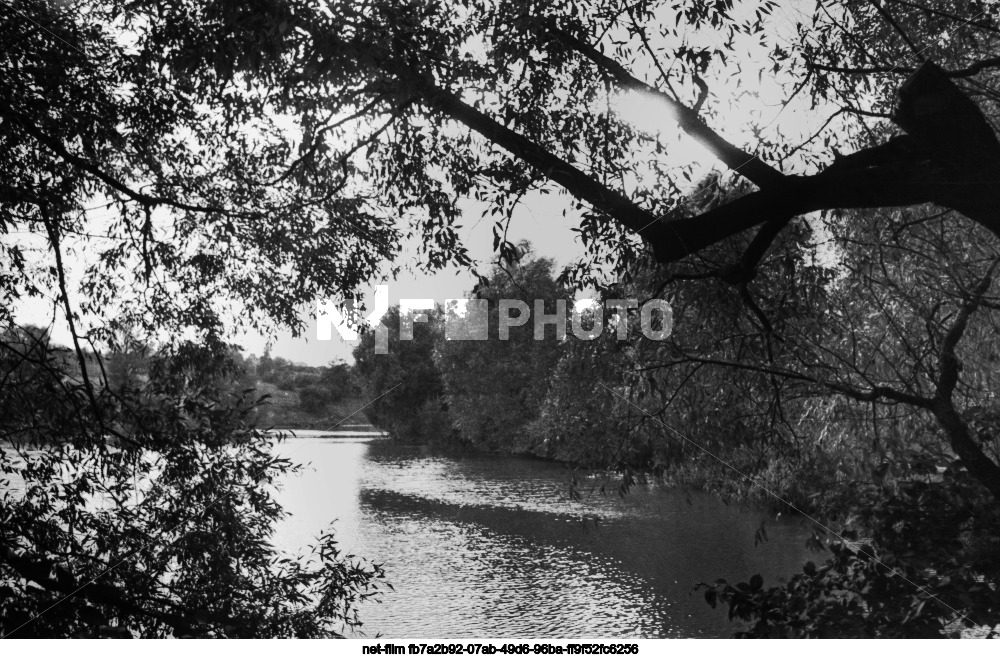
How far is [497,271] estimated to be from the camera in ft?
13.1

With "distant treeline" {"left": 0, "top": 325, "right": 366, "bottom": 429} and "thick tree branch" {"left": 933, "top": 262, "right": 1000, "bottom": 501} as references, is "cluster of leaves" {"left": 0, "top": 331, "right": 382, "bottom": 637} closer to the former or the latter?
"distant treeline" {"left": 0, "top": 325, "right": 366, "bottom": 429}

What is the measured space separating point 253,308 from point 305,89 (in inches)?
52.4

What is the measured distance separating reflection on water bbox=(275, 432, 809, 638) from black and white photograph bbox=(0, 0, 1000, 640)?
4.43 feet

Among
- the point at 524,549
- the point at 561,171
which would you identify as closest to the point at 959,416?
the point at 561,171

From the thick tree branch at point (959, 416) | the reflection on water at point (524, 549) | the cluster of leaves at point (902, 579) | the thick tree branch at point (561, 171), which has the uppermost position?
the thick tree branch at point (561, 171)

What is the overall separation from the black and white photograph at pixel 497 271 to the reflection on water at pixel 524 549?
1.35 m

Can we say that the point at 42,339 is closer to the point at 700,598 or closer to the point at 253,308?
the point at 253,308

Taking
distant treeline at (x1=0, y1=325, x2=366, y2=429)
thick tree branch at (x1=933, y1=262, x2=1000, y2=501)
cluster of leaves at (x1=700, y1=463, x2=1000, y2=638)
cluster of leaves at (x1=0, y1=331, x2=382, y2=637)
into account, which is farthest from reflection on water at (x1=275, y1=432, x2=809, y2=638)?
thick tree branch at (x1=933, y1=262, x2=1000, y2=501)

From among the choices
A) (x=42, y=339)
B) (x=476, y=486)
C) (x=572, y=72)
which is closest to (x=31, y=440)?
(x=42, y=339)

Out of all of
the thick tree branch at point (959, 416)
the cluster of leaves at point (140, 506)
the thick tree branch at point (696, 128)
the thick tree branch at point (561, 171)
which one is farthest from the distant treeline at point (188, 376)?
the thick tree branch at point (959, 416)

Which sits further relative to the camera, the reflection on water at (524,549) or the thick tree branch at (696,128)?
the reflection on water at (524,549)

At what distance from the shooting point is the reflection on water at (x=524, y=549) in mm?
6609

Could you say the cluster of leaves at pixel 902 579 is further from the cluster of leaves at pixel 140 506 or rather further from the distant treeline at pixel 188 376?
the distant treeline at pixel 188 376

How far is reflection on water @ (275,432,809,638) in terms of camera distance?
661 cm
